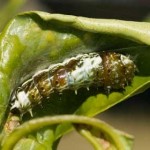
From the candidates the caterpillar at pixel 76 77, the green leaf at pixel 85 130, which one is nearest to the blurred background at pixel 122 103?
the caterpillar at pixel 76 77

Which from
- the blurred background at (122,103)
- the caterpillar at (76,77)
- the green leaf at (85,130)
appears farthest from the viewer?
the blurred background at (122,103)

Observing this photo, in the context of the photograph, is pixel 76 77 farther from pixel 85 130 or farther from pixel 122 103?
pixel 122 103

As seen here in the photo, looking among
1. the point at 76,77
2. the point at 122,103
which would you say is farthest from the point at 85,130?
the point at 122,103

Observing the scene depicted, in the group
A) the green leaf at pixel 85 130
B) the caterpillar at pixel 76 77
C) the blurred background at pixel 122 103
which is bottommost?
the blurred background at pixel 122 103

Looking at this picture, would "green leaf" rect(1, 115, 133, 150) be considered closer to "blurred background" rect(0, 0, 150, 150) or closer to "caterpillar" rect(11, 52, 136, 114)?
"caterpillar" rect(11, 52, 136, 114)

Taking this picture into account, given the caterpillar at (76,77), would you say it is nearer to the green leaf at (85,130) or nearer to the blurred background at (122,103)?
the green leaf at (85,130)

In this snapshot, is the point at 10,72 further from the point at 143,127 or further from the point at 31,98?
the point at 143,127
